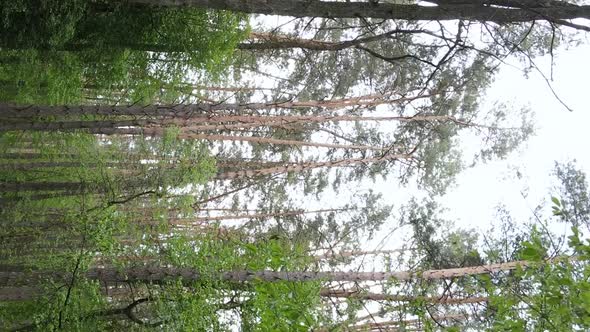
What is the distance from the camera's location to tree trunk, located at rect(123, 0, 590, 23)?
22.9 feet

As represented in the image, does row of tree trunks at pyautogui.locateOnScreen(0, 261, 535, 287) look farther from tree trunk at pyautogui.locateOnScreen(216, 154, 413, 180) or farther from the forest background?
tree trunk at pyautogui.locateOnScreen(216, 154, 413, 180)

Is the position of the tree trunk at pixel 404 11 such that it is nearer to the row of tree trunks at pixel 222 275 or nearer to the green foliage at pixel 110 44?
the green foliage at pixel 110 44

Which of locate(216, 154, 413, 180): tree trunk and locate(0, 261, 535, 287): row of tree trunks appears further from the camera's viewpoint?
locate(216, 154, 413, 180): tree trunk

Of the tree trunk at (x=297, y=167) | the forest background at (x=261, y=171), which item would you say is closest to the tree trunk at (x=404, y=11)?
the forest background at (x=261, y=171)

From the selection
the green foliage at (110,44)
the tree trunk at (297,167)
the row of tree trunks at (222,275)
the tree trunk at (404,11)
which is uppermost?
the green foliage at (110,44)

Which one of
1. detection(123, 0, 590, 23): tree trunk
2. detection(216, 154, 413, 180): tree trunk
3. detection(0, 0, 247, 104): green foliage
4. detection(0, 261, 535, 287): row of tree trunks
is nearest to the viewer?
detection(123, 0, 590, 23): tree trunk

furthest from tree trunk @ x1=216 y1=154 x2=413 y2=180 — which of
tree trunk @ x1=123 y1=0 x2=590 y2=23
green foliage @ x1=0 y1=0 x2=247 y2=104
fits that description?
tree trunk @ x1=123 y1=0 x2=590 y2=23

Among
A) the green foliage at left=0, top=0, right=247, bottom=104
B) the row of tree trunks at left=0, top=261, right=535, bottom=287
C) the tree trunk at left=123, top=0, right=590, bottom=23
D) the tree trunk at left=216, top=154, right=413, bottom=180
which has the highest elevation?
the green foliage at left=0, top=0, right=247, bottom=104

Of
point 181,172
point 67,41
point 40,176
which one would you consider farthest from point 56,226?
point 67,41

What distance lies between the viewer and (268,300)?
721cm

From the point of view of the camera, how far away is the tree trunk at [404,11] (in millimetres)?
6988

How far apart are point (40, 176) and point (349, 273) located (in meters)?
12.5

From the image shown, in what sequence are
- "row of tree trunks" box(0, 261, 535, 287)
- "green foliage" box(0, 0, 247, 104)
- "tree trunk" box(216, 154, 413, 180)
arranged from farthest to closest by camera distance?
"tree trunk" box(216, 154, 413, 180) → "row of tree trunks" box(0, 261, 535, 287) → "green foliage" box(0, 0, 247, 104)

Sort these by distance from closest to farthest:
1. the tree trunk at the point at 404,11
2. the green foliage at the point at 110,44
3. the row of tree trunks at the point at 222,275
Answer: the tree trunk at the point at 404,11 → the green foliage at the point at 110,44 → the row of tree trunks at the point at 222,275
